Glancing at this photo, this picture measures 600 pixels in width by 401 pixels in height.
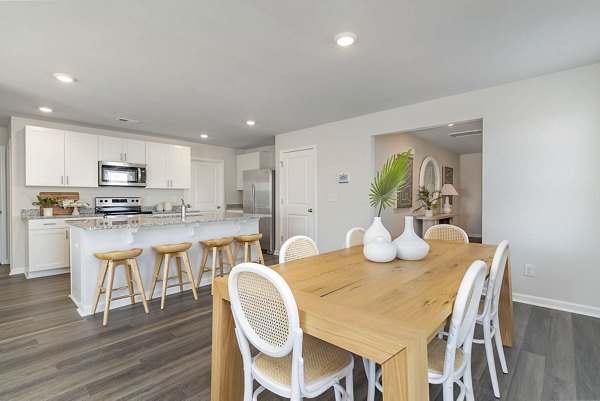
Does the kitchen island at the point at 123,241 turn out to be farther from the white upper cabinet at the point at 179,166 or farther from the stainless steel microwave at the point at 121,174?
the white upper cabinet at the point at 179,166

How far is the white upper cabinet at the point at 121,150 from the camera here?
479 centimetres

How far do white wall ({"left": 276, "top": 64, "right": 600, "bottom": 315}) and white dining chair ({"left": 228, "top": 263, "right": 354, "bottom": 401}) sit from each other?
2.83 m

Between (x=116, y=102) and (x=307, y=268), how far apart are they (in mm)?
3404

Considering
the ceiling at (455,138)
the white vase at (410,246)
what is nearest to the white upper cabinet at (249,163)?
the ceiling at (455,138)

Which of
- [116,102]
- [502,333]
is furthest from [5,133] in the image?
[502,333]

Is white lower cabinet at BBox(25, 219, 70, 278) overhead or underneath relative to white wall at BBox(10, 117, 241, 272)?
underneath

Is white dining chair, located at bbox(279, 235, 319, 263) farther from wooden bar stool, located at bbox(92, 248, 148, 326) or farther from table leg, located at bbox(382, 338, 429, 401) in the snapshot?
wooden bar stool, located at bbox(92, 248, 148, 326)

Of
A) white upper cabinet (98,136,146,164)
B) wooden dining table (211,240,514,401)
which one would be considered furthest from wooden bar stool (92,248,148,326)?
white upper cabinet (98,136,146,164)

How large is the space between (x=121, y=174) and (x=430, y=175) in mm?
5943

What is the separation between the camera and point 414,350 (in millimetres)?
871

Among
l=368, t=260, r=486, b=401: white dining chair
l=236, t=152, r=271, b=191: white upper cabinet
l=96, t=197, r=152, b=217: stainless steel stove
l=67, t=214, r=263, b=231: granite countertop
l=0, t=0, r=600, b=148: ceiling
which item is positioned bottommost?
l=368, t=260, r=486, b=401: white dining chair

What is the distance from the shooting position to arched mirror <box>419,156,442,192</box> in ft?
18.9

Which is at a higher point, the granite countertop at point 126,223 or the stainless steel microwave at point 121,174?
the stainless steel microwave at point 121,174

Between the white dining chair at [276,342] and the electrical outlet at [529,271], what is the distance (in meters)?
2.81
